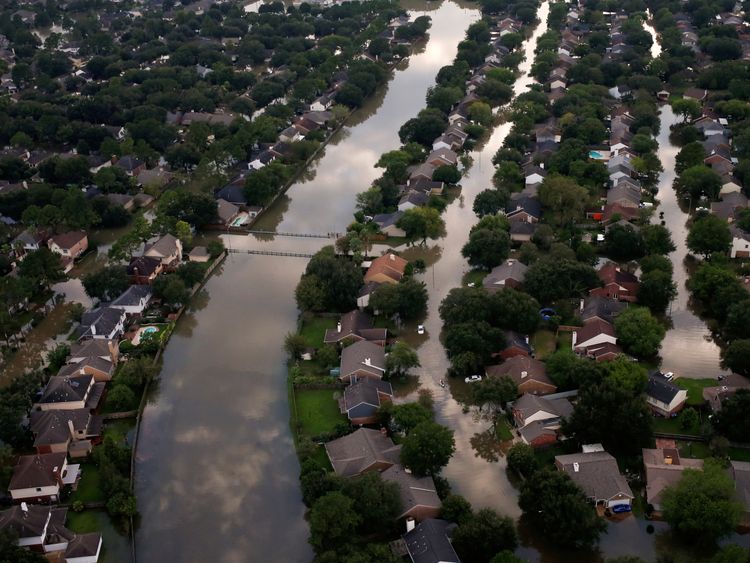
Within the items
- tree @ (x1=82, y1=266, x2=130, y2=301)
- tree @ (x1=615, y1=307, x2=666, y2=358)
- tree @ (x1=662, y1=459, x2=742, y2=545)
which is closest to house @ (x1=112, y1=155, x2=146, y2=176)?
tree @ (x1=82, y1=266, x2=130, y2=301)

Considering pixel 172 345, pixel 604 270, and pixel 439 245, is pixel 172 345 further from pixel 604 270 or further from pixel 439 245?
pixel 604 270

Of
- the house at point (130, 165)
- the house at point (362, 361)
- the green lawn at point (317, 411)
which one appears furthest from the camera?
the house at point (130, 165)

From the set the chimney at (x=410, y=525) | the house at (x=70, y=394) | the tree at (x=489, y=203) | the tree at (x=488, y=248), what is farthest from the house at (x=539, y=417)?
the house at (x=70, y=394)

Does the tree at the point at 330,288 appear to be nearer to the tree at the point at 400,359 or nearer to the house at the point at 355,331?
the house at the point at 355,331

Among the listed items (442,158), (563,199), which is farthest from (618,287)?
(442,158)

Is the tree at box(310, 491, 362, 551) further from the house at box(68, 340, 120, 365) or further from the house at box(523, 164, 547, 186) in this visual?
the house at box(523, 164, 547, 186)

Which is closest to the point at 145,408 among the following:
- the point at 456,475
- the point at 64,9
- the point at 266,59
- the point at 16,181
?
the point at 456,475
